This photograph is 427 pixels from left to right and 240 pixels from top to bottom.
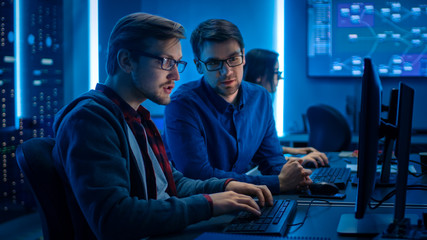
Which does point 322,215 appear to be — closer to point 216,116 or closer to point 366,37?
point 216,116

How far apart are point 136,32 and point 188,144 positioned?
0.59m

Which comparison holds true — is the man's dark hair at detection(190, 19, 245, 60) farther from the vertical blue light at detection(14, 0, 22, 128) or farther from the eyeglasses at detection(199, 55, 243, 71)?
→ the vertical blue light at detection(14, 0, 22, 128)

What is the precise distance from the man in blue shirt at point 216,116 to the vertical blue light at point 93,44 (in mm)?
2423

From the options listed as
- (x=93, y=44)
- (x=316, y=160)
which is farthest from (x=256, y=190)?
(x=93, y=44)

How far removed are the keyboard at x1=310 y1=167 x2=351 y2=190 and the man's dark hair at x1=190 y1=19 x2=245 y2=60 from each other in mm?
622

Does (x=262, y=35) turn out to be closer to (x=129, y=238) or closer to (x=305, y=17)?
(x=305, y=17)

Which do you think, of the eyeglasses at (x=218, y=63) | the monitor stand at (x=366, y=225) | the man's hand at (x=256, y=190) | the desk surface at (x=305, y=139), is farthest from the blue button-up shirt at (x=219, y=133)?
the desk surface at (x=305, y=139)

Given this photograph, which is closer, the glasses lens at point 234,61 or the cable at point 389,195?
the cable at point 389,195

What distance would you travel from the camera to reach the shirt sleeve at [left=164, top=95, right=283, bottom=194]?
66.2 inches

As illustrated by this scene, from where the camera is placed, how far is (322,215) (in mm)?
1216

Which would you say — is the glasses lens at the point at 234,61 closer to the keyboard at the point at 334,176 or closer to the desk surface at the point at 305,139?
the keyboard at the point at 334,176

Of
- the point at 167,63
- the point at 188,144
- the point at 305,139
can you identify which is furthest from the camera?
the point at 305,139

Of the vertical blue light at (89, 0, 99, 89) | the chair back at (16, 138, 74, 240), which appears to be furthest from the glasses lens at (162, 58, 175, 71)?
the vertical blue light at (89, 0, 99, 89)

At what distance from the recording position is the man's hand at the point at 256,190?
4.14ft
